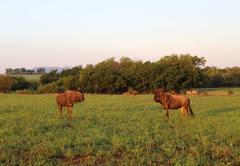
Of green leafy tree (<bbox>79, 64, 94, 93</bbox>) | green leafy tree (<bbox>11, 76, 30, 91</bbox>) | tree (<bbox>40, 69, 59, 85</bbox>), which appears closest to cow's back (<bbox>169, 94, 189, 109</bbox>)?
green leafy tree (<bbox>79, 64, 94, 93</bbox>)

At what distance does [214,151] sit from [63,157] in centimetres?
475

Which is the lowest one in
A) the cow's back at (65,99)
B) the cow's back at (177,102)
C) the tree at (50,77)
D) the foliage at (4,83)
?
the cow's back at (177,102)

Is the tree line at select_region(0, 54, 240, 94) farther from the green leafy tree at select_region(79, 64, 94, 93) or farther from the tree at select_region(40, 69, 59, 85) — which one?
the tree at select_region(40, 69, 59, 85)

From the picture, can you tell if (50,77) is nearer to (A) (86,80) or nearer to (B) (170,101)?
(A) (86,80)

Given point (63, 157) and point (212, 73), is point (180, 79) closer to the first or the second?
point (63, 157)

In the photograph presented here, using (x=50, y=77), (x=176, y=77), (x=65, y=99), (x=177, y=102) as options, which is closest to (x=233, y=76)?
(x=176, y=77)

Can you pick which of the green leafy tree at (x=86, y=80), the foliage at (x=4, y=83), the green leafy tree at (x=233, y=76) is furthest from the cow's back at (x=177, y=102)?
the green leafy tree at (x=233, y=76)

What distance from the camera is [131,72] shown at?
49.8 m

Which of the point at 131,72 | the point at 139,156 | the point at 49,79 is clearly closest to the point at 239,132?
the point at 139,156

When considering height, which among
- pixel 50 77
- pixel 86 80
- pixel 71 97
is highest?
pixel 50 77

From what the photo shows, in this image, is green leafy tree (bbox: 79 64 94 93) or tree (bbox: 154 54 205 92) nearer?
tree (bbox: 154 54 205 92)

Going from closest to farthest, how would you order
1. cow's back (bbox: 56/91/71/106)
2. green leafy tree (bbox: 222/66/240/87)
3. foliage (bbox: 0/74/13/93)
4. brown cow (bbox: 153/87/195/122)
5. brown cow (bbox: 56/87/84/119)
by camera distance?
brown cow (bbox: 153/87/195/122) → brown cow (bbox: 56/87/84/119) → cow's back (bbox: 56/91/71/106) → foliage (bbox: 0/74/13/93) → green leafy tree (bbox: 222/66/240/87)

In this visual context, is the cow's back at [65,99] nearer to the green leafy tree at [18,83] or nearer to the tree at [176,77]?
the tree at [176,77]

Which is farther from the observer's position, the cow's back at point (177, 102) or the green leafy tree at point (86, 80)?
the green leafy tree at point (86, 80)
